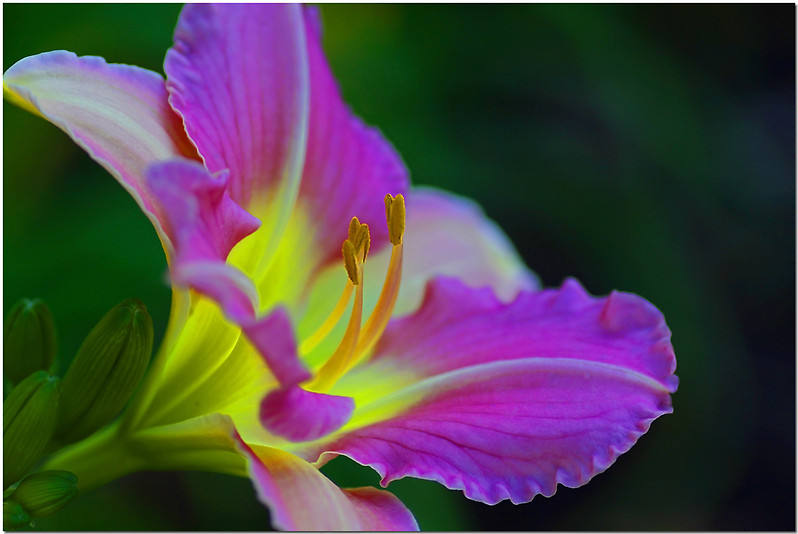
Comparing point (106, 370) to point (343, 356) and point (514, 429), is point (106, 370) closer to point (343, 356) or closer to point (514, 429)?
point (343, 356)

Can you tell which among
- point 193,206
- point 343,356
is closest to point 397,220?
point 343,356

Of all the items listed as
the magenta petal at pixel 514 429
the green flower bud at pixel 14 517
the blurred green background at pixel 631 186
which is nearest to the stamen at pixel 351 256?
A: the magenta petal at pixel 514 429

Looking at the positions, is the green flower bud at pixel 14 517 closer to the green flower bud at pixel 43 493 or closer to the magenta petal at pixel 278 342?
the green flower bud at pixel 43 493

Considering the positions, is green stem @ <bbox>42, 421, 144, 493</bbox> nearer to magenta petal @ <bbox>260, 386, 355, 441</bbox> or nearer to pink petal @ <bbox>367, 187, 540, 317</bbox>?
magenta petal @ <bbox>260, 386, 355, 441</bbox>

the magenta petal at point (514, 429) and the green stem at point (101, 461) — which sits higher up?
the magenta petal at point (514, 429)

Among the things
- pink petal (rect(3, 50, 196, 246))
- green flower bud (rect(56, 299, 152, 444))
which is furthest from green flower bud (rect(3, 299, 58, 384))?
pink petal (rect(3, 50, 196, 246))

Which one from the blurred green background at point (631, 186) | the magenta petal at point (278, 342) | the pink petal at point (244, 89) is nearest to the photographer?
the magenta petal at point (278, 342)
